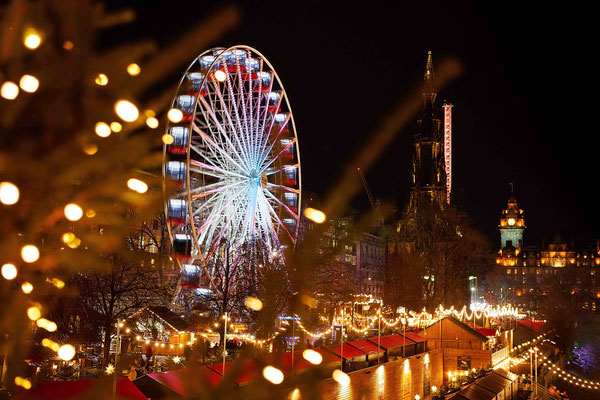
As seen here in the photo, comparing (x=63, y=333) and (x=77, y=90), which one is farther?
(x=63, y=333)

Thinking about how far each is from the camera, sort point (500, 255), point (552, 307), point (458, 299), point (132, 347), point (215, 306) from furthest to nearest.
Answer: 1. point (500, 255)
2. point (552, 307)
3. point (458, 299)
4. point (215, 306)
5. point (132, 347)

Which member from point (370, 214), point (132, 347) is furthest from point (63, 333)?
point (370, 214)

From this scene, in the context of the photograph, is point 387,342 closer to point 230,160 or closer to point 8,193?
point 230,160

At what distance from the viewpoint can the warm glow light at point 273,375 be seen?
3748mm

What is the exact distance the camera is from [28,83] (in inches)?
161

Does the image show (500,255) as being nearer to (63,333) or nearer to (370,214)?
(63,333)

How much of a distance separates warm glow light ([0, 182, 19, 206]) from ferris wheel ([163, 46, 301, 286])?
22404mm

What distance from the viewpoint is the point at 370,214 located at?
298 inches

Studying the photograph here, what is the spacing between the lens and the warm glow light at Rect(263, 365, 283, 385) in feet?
12.3

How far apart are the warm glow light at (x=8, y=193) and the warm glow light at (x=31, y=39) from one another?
3.07 feet

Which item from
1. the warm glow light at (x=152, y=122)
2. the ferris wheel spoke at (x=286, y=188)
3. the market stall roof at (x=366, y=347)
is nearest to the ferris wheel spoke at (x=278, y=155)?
the ferris wheel spoke at (x=286, y=188)

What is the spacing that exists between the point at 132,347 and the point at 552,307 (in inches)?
2950

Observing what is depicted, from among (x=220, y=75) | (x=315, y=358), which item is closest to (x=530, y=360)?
(x=220, y=75)

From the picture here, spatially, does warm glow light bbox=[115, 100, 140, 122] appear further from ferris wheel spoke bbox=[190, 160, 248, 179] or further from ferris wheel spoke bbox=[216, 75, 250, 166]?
ferris wheel spoke bbox=[216, 75, 250, 166]
